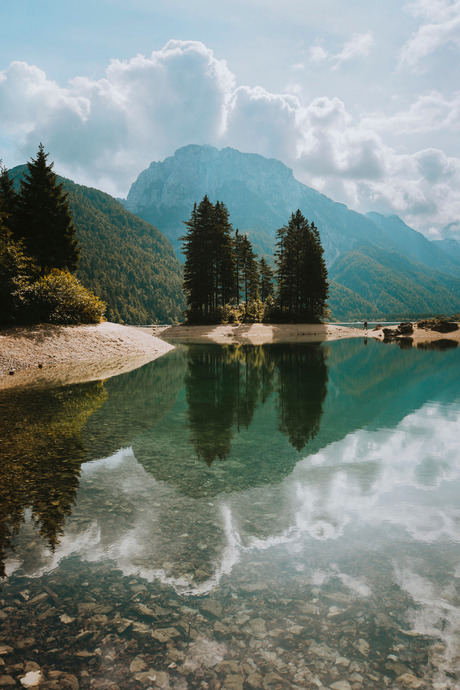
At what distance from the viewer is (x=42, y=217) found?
35.3 m

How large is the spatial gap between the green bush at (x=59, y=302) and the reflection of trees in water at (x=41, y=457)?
45.0 feet

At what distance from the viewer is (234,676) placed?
3.04 meters

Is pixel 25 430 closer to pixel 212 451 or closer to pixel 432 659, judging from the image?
pixel 212 451

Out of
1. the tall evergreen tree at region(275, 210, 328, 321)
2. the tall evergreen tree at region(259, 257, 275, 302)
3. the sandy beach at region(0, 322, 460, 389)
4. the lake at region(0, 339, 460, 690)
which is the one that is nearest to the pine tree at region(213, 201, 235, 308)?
the tall evergreen tree at region(275, 210, 328, 321)

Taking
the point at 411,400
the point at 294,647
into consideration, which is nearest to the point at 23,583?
the point at 294,647

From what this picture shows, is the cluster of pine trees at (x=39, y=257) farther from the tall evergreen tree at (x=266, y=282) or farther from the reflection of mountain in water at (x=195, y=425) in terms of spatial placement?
the tall evergreen tree at (x=266, y=282)

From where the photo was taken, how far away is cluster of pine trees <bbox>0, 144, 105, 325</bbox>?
82.6 feet

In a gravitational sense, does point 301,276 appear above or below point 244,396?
above

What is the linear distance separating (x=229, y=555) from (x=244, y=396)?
10866mm

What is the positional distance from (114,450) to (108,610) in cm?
523

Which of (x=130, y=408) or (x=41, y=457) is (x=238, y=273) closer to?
(x=130, y=408)

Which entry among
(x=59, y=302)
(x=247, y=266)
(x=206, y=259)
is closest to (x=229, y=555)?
(x=59, y=302)

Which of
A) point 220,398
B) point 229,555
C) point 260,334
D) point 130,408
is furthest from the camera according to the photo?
point 260,334

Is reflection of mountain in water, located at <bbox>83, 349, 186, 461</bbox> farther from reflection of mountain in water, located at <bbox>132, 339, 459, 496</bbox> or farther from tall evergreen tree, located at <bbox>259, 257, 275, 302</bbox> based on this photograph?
tall evergreen tree, located at <bbox>259, 257, 275, 302</bbox>
